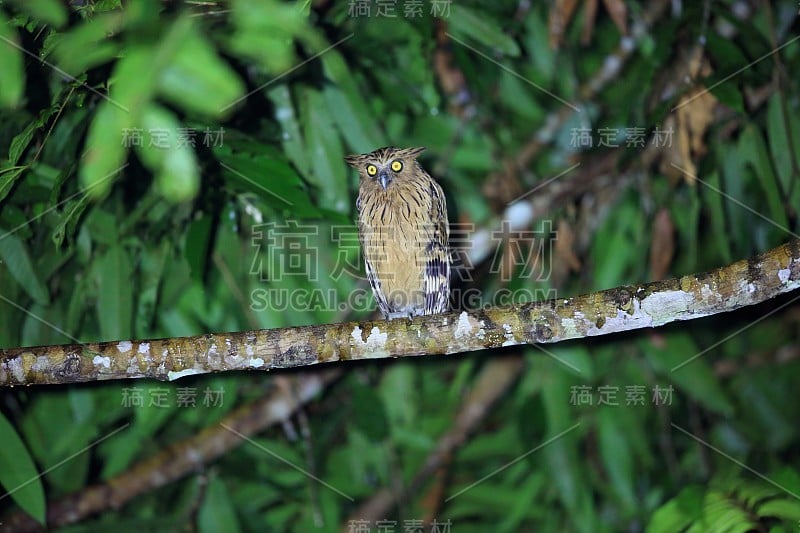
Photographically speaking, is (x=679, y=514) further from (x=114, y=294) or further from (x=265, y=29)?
(x=114, y=294)

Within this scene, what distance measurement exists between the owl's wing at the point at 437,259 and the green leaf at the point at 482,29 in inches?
28.5

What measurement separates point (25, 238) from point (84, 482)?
63.3 inches

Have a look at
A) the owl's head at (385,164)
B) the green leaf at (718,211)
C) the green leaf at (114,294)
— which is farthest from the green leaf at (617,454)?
the green leaf at (114,294)

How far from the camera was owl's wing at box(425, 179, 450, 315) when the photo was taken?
11.1 feet

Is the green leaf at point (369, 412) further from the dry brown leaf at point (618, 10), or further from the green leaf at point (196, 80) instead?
the green leaf at point (196, 80)

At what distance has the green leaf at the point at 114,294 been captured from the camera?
3203 millimetres

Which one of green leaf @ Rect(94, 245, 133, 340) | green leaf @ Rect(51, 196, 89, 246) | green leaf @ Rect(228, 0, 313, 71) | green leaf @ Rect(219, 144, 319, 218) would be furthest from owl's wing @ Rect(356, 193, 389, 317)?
green leaf @ Rect(228, 0, 313, 71)

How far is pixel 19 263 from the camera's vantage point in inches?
117

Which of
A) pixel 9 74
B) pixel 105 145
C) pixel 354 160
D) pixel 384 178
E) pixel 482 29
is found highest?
pixel 482 29

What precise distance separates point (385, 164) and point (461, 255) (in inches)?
44.7

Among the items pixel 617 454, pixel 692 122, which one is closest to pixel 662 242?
pixel 692 122

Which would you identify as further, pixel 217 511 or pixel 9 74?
pixel 217 511

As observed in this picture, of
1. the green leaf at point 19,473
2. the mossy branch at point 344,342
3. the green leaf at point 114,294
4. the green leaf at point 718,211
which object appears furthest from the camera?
the green leaf at point 718,211

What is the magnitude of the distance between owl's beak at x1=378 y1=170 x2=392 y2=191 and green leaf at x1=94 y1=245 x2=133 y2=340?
1258mm
